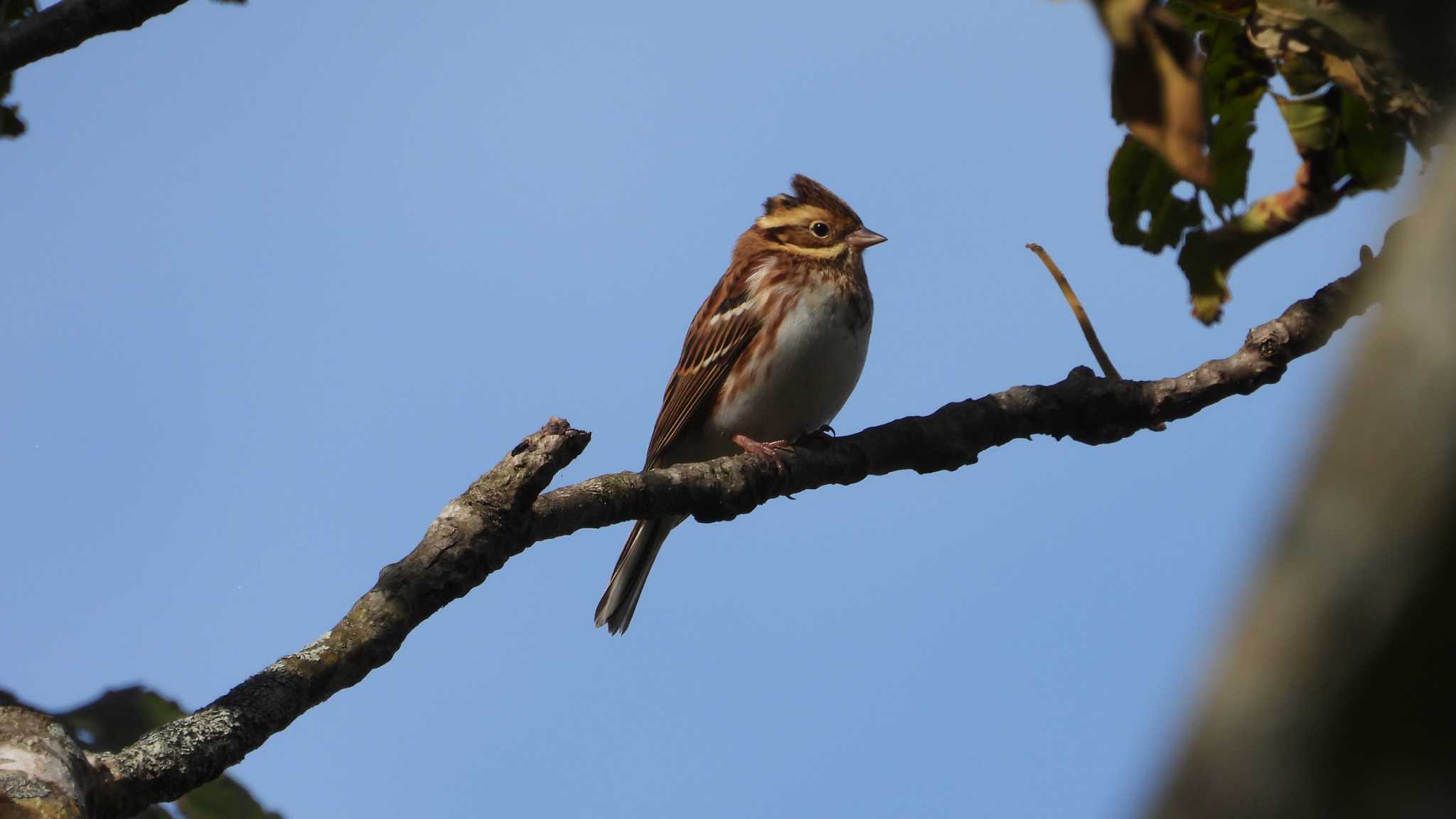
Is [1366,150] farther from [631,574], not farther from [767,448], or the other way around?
[631,574]

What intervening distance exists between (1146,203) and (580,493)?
83.1 inches

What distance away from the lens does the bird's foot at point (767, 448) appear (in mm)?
5105

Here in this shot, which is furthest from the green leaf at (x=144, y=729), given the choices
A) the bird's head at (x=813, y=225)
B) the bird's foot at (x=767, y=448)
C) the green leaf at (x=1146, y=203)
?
the bird's head at (x=813, y=225)

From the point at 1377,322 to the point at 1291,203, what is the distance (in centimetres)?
329

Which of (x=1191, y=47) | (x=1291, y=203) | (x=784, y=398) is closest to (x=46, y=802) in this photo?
(x=1191, y=47)

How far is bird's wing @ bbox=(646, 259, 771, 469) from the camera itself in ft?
26.5

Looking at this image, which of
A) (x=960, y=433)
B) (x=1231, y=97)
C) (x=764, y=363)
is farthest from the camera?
(x=764, y=363)

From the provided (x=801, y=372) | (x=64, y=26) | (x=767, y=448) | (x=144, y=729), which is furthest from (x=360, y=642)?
(x=801, y=372)

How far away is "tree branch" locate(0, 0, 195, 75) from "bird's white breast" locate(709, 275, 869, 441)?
3.95 m

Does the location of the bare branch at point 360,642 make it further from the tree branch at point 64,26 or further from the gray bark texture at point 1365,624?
the gray bark texture at point 1365,624

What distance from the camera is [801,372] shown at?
7660 millimetres

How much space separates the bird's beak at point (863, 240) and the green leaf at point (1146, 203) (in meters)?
4.13

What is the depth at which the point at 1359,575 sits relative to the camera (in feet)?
2.73

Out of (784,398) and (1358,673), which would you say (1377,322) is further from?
(784,398)
